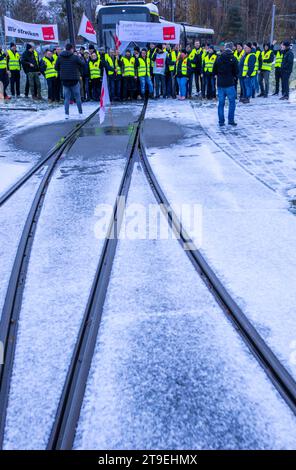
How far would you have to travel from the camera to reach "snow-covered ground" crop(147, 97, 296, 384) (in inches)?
135

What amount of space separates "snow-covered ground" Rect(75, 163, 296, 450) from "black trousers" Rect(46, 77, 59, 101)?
43.5 ft

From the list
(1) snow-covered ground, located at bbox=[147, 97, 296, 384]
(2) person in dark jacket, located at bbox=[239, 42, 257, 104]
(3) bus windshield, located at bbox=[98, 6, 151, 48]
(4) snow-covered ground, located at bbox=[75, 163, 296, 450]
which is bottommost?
(4) snow-covered ground, located at bbox=[75, 163, 296, 450]

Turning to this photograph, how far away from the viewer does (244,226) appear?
5.05m

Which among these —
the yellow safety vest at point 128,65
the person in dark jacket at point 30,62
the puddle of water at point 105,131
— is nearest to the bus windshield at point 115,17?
the yellow safety vest at point 128,65

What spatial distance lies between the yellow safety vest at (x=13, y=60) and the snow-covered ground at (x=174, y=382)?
45.9 feet

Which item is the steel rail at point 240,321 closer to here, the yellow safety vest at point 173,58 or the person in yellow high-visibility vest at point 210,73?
the person in yellow high-visibility vest at point 210,73

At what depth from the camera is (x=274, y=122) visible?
36.7ft

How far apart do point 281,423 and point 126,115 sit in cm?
1166

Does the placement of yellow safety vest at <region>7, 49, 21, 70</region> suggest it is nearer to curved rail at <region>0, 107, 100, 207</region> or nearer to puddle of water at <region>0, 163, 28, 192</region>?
curved rail at <region>0, 107, 100, 207</region>

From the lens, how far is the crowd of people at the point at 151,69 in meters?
14.5

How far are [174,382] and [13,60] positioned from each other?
50.2 ft

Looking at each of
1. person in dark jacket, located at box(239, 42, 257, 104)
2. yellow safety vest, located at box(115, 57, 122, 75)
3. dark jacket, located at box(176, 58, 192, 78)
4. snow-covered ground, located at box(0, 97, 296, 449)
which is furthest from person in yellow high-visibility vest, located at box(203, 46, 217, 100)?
snow-covered ground, located at box(0, 97, 296, 449)

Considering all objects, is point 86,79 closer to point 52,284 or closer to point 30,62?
point 30,62

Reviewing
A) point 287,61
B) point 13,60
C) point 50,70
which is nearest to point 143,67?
point 50,70
